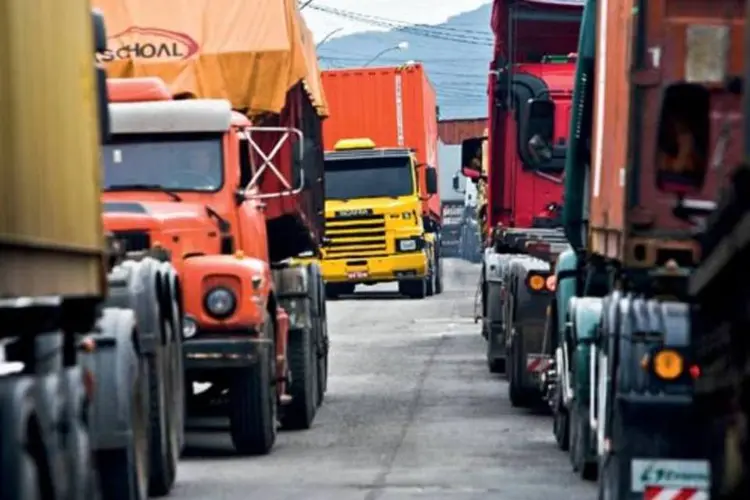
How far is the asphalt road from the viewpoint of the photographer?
48.3 ft

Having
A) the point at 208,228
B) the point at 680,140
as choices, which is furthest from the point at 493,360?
the point at 680,140

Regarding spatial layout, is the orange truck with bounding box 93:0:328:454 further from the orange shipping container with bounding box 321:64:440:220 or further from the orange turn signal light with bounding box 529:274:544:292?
the orange shipping container with bounding box 321:64:440:220

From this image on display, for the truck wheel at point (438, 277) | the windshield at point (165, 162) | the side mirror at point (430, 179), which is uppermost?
the windshield at point (165, 162)

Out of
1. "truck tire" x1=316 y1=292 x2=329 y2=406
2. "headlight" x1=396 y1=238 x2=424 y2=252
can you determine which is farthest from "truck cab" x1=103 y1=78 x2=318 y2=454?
"headlight" x1=396 y1=238 x2=424 y2=252

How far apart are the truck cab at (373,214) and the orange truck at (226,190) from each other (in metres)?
21.7

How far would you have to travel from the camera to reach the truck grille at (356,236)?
4434cm

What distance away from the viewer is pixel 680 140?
11.5 metres

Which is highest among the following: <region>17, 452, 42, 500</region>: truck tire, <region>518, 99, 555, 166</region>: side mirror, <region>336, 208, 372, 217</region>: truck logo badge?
<region>518, 99, 555, 166</region>: side mirror

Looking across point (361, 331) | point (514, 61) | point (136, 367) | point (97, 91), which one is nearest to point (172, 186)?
point (136, 367)

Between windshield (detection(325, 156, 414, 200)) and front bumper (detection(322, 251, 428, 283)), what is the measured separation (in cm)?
153

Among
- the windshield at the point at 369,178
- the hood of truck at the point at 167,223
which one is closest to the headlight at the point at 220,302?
the hood of truck at the point at 167,223

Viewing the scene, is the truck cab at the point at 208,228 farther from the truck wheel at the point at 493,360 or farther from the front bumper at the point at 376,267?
the front bumper at the point at 376,267

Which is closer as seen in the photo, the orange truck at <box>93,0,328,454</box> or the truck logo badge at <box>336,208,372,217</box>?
the orange truck at <box>93,0,328,454</box>

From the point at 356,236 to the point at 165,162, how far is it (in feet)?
89.7
